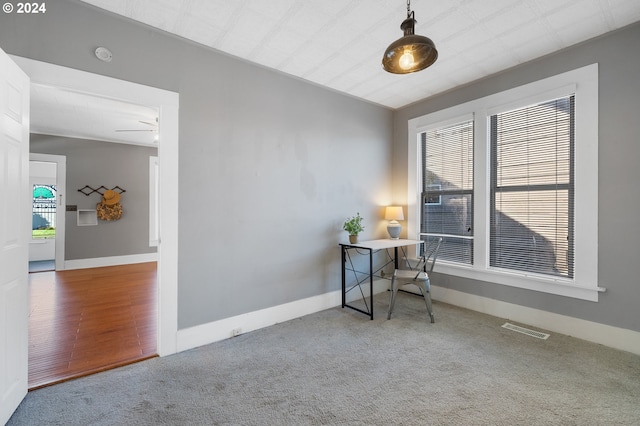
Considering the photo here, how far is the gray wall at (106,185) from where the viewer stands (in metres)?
5.71

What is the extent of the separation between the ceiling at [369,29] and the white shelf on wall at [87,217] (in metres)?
3.04

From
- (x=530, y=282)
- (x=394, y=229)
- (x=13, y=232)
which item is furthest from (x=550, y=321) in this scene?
(x=13, y=232)

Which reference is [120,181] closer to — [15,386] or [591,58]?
[15,386]

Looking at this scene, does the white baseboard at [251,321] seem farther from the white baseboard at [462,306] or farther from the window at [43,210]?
the window at [43,210]

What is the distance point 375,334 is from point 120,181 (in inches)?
241

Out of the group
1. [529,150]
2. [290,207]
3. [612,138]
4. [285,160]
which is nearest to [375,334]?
[290,207]

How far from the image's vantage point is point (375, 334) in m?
2.91

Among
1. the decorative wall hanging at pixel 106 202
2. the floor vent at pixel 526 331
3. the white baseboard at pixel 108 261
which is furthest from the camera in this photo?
the decorative wall hanging at pixel 106 202

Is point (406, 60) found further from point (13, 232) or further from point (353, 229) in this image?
point (13, 232)

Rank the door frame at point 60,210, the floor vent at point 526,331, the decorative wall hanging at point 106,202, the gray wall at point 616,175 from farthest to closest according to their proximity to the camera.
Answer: the decorative wall hanging at point 106,202 < the door frame at point 60,210 < the floor vent at point 526,331 < the gray wall at point 616,175

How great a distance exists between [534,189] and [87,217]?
753cm

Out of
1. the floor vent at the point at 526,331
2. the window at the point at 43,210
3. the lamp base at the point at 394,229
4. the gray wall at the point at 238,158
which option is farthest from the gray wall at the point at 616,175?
the window at the point at 43,210

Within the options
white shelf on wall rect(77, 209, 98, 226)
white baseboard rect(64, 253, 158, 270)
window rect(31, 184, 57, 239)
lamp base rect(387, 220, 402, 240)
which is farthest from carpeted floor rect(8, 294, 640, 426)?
window rect(31, 184, 57, 239)

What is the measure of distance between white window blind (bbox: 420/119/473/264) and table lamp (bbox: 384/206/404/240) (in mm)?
339
